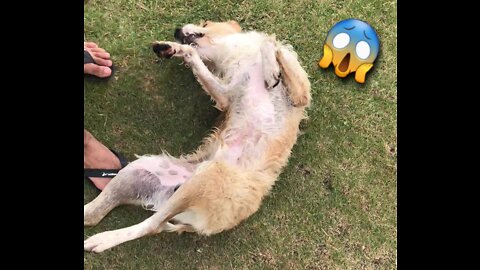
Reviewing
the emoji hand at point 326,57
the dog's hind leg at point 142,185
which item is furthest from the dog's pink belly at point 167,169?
the emoji hand at point 326,57

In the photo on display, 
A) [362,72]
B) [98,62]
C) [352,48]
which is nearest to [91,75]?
[98,62]

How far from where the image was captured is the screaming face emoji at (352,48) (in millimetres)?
4449

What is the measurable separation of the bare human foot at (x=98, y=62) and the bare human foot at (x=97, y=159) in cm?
55

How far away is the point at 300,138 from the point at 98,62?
2015 mm

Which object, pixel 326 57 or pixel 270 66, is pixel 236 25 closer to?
pixel 270 66

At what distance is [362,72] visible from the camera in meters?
4.50

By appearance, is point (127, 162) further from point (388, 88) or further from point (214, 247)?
point (388, 88)

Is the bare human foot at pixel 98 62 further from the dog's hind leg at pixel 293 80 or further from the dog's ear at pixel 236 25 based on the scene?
the dog's hind leg at pixel 293 80

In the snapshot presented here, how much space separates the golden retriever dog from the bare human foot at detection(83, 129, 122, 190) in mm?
262

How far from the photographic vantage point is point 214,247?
4379mm

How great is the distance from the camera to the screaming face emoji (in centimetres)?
445

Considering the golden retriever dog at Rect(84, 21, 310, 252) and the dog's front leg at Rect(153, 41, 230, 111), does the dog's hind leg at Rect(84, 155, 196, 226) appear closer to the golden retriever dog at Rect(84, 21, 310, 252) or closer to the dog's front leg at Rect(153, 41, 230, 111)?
the golden retriever dog at Rect(84, 21, 310, 252)

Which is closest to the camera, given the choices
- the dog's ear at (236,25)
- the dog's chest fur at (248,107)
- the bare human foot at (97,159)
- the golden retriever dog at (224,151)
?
the golden retriever dog at (224,151)

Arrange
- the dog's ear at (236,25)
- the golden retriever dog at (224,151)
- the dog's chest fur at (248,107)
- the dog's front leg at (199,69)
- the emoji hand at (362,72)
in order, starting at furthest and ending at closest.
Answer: the emoji hand at (362,72), the dog's ear at (236,25), the dog's front leg at (199,69), the dog's chest fur at (248,107), the golden retriever dog at (224,151)
